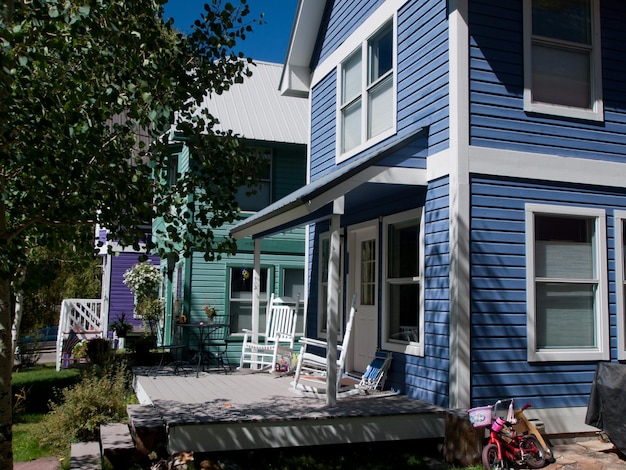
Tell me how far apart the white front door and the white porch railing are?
29.9 ft

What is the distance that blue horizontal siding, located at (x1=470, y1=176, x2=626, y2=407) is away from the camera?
22.5 feet

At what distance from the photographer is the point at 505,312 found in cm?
Answer: 700

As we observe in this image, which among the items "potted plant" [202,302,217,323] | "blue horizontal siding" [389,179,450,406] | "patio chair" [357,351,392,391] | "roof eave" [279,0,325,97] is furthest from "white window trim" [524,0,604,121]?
"potted plant" [202,302,217,323]

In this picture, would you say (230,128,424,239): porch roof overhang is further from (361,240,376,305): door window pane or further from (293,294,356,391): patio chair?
(361,240,376,305): door window pane

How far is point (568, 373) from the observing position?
7.14m

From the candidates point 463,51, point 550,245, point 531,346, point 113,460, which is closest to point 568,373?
point 531,346

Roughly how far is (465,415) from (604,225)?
2826 mm

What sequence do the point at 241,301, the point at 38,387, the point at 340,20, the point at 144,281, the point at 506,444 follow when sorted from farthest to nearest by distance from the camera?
the point at 144,281
the point at 241,301
the point at 38,387
the point at 340,20
the point at 506,444

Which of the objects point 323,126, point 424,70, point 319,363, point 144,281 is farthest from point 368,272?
point 144,281

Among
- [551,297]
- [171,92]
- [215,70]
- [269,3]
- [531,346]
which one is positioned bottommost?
[531,346]

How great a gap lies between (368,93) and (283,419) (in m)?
4.95

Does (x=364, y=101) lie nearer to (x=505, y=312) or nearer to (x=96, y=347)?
(x=505, y=312)

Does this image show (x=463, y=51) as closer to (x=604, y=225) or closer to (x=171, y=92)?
(x=604, y=225)

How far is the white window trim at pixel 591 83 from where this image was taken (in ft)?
24.2
